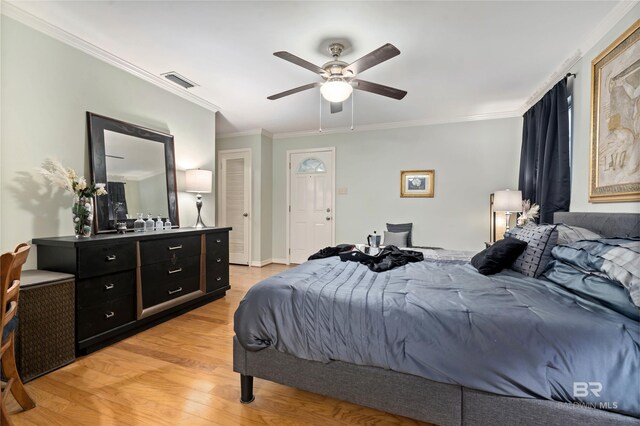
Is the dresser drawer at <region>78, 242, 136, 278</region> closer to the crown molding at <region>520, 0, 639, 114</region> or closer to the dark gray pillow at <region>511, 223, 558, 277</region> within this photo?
the dark gray pillow at <region>511, 223, 558, 277</region>

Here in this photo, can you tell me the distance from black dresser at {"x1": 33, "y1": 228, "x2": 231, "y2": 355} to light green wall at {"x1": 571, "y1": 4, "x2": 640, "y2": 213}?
3.86 meters

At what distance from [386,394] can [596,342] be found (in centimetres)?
91

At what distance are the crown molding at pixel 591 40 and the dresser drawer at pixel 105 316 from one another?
4565 millimetres

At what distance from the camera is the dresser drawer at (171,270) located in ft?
9.02

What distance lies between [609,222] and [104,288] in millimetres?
3952

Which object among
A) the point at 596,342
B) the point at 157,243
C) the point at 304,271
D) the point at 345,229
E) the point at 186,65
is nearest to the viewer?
the point at 596,342

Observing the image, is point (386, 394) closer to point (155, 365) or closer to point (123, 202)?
point (155, 365)

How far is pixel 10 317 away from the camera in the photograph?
1.33 meters

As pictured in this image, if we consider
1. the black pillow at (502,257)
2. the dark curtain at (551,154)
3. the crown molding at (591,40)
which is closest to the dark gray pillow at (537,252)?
the black pillow at (502,257)

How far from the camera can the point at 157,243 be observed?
2826 millimetres

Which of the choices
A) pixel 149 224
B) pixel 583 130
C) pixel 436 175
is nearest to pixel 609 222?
pixel 583 130

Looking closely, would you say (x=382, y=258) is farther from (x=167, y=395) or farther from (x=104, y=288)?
(x=104, y=288)

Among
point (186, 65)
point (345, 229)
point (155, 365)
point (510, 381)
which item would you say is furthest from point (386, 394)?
point (345, 229)

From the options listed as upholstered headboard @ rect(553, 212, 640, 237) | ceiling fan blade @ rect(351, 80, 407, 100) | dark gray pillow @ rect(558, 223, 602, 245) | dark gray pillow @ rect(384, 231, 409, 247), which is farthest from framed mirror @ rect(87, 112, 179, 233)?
upholstered headboard @ rect(553, 212, 640, 237)
